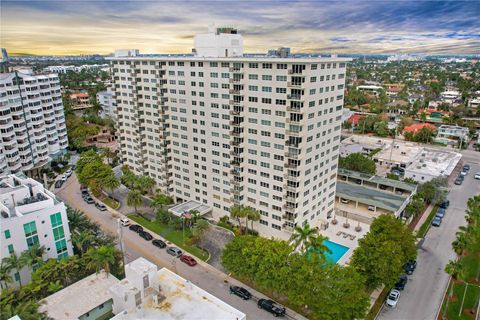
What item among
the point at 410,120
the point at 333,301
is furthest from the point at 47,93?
the point at 410,120

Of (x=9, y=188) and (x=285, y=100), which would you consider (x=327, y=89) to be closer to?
(x=285, y=100)

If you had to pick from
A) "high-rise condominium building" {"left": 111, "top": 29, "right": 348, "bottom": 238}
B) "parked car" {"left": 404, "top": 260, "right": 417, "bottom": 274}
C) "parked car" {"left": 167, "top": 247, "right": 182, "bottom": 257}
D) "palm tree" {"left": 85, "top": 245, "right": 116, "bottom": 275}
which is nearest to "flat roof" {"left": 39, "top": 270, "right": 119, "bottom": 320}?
"palm tree" {"left": 85, "top": 245, "right": 116, "bottom": 275}

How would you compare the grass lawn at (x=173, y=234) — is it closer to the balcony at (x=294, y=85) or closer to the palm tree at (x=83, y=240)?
the palm tree at (x=83, y=240)

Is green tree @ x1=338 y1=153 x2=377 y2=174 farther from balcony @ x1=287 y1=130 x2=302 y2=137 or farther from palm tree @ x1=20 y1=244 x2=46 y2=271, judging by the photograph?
palm tree @ x1=20 y1=244 x2=46 y2=271

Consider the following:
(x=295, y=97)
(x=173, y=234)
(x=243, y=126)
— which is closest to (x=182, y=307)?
(x=173, y=234)

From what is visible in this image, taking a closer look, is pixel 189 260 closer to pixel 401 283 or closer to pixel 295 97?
pixel 295 97

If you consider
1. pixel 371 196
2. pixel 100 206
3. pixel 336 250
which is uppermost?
pixel 371 196

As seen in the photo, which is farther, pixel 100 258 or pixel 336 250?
pixel 336 250
